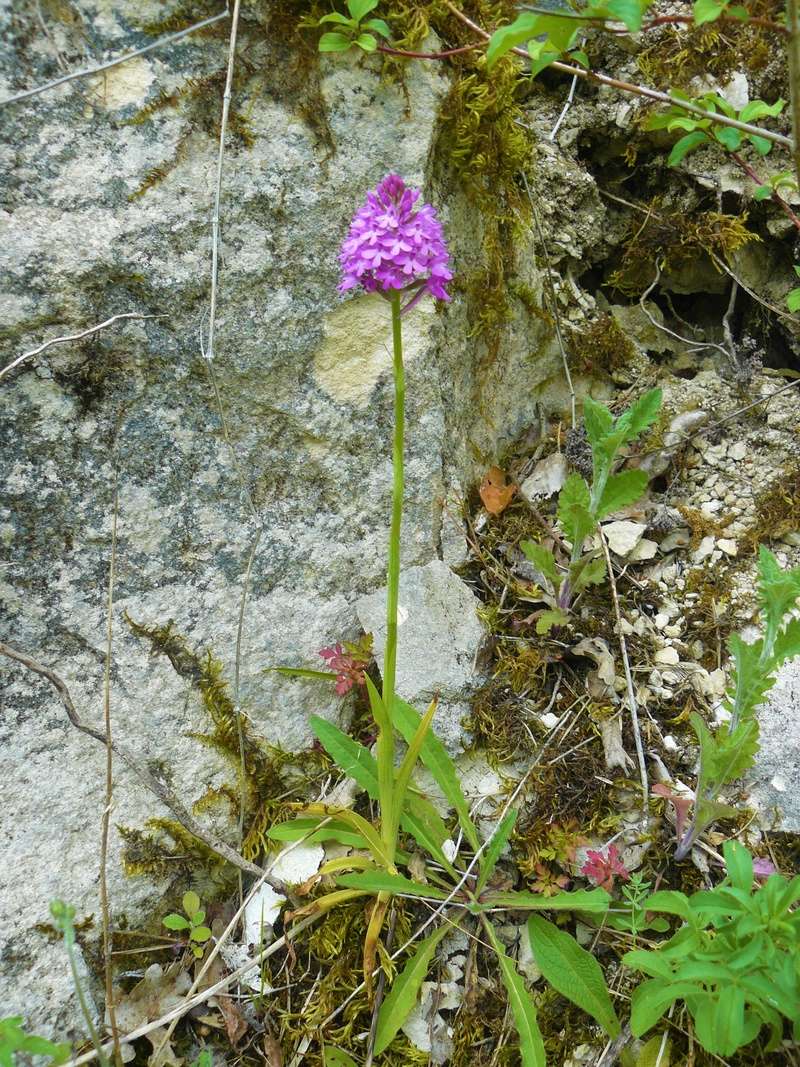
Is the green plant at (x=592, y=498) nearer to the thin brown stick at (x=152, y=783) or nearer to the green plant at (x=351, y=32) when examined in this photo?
the thin brown stick at (x=152, y=783)

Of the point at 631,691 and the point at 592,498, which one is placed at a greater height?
the point at 592,498

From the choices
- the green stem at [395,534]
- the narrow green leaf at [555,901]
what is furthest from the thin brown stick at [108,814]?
the narrow green leaf at [555,901]

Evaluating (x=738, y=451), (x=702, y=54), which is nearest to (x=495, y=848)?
(x=738, y=451)

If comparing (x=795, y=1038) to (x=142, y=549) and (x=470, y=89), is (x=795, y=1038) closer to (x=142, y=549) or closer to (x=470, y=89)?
(x=142, y=549)

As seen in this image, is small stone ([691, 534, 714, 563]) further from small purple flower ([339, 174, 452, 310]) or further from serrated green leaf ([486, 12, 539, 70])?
serrated green leaf ([486, 12, 539, 70])

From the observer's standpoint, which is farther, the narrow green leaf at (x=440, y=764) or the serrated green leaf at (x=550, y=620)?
the serrated green leaf at (x=550, y=620)

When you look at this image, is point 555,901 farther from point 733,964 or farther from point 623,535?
point 623,535

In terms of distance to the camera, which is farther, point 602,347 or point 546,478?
point 602,347

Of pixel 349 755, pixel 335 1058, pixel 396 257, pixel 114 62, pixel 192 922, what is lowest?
pixel 335 1058
